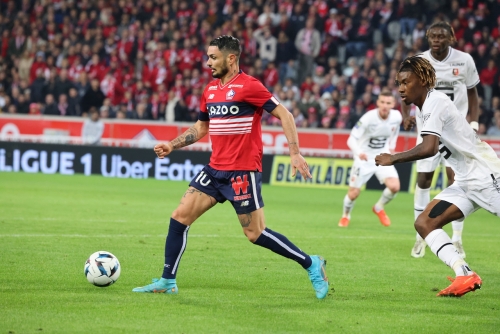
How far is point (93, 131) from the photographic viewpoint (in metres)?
22.1

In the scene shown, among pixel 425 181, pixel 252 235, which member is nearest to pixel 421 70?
pixel 252 235

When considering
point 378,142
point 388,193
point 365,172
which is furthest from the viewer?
point 378,142

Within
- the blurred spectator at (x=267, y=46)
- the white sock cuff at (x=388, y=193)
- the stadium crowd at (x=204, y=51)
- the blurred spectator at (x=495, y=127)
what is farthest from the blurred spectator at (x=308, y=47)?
the white sock cuff at (x=388, y=193)

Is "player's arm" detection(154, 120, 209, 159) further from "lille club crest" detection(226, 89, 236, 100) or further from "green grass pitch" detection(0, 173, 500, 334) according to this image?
"green grass pitch" detection(0, 173, 500, 334)

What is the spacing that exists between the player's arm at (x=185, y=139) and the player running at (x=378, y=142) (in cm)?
601

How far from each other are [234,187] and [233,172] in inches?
5.3

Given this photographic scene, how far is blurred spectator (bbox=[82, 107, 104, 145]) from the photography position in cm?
2212

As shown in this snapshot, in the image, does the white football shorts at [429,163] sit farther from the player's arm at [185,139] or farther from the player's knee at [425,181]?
the player's arm at [185,139]

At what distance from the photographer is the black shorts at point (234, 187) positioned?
273 inches

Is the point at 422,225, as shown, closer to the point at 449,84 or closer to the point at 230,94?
the point at 230,94

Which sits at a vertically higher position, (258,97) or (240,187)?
(258,97)

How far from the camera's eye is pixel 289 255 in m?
7.07

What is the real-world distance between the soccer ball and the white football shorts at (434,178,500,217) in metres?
2.93

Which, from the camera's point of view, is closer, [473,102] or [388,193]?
[473,102]
